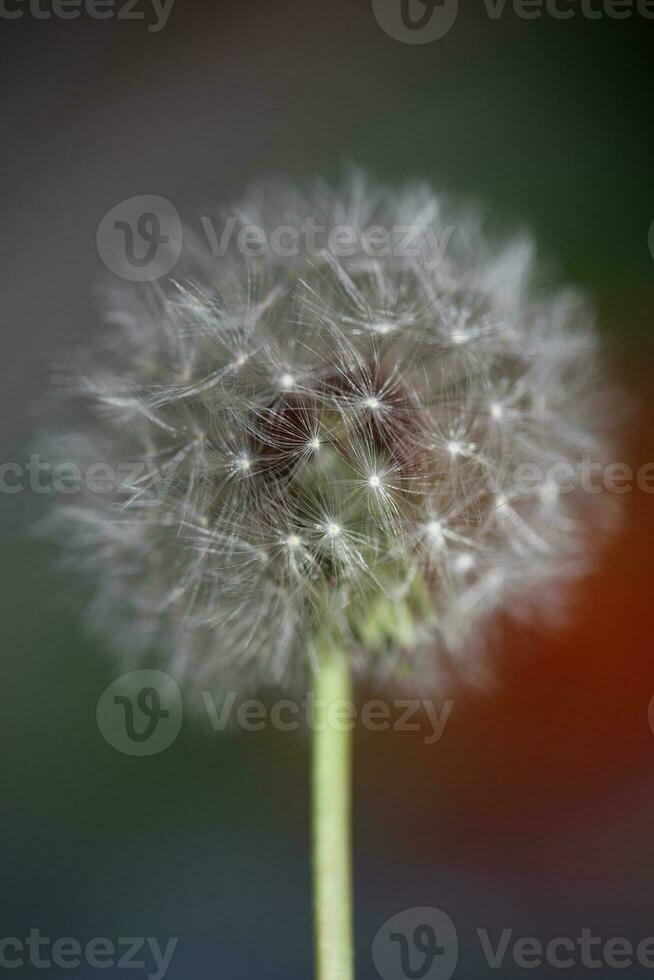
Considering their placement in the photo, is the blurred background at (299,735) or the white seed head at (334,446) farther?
the blurred background at (299,735)

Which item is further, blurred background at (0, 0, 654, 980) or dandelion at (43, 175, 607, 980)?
blurred background at (0, 0, 654, 980)

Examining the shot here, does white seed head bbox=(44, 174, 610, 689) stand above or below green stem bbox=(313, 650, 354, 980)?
above

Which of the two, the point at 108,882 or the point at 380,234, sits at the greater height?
the point at 380,234

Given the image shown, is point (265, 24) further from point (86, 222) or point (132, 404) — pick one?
point (132, 404)

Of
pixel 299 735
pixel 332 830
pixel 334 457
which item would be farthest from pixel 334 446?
→ pixel 332 830

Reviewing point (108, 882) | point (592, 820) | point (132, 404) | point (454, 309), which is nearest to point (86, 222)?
point (132, 404)
